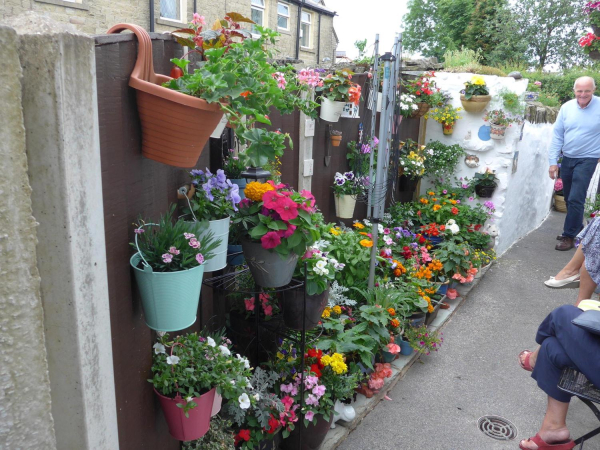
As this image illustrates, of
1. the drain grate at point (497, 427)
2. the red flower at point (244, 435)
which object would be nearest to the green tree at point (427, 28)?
the drain grate at point (497, 427)

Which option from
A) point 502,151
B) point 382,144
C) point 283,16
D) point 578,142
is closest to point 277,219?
point 382,144

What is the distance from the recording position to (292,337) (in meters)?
2.78

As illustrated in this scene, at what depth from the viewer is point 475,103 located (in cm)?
580

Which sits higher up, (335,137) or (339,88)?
(339,88)

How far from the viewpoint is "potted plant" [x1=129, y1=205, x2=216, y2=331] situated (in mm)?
1671

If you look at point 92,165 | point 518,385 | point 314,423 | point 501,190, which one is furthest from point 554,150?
point 92,165

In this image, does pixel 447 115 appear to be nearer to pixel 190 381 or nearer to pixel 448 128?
pixel 448 128

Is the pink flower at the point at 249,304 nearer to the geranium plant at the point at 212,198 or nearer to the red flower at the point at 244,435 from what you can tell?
the red flower at the point at 244,435

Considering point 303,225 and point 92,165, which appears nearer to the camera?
point 92,165

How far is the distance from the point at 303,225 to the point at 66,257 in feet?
3.60

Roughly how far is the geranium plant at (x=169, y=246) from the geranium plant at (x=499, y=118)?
4.93 m

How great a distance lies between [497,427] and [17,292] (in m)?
2.87

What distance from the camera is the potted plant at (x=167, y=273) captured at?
5.48ft

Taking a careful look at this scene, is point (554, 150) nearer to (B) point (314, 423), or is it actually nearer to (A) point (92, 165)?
(B) point (314, 423)
